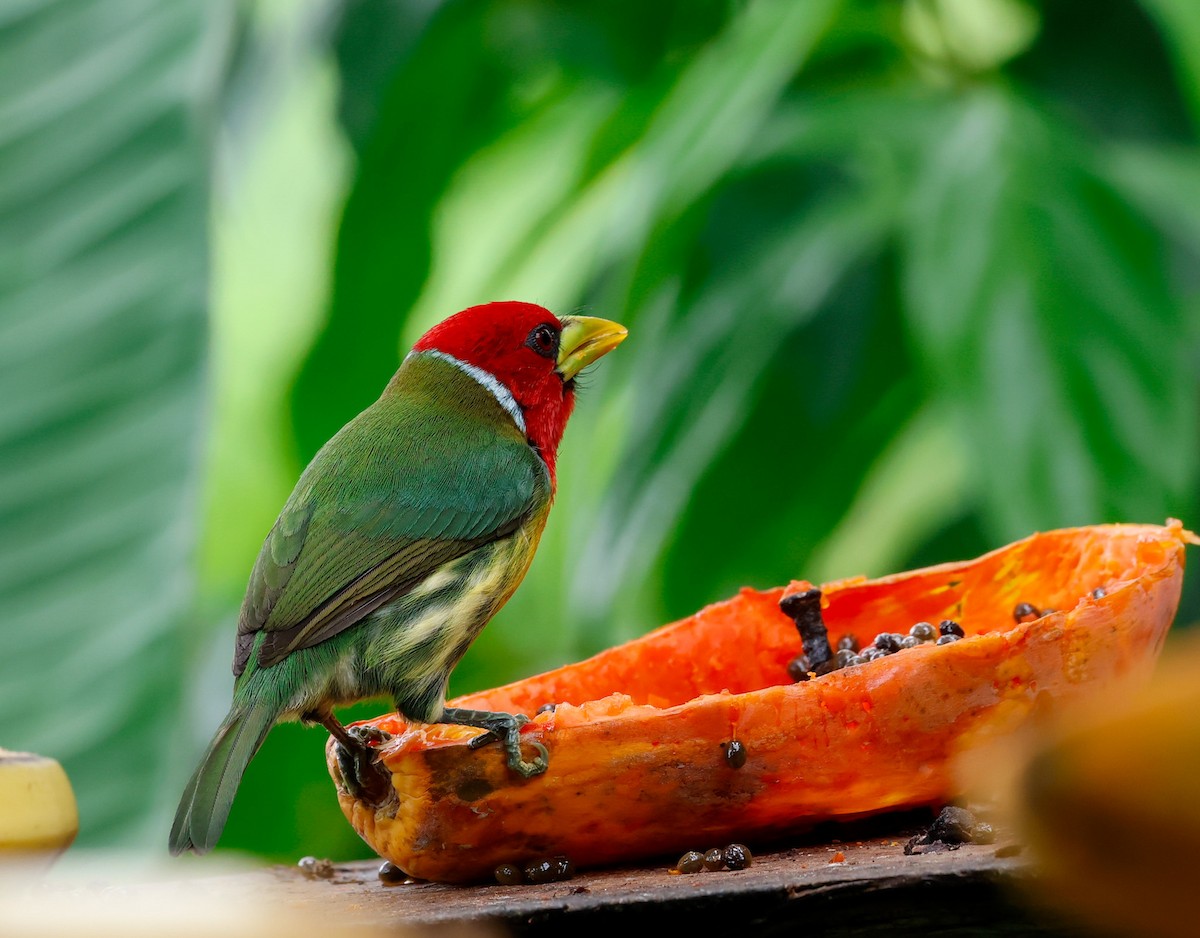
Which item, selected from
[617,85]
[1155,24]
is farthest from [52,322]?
[1155,24]

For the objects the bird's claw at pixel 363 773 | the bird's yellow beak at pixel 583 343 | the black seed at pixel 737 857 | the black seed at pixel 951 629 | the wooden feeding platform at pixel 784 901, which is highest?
the bird's yellow beak at pixel 583 343

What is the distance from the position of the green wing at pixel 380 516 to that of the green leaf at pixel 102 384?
11cm

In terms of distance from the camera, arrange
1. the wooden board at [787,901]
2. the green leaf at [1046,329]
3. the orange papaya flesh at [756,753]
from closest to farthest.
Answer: the wooden board at [787,901] → the orange papaya flesh at [756,753] → the green leaf at [1046,329]

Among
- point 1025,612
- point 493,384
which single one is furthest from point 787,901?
point 493,384

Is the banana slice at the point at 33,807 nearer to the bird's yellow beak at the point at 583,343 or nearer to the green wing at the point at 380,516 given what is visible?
the green wing at the point at 380,516

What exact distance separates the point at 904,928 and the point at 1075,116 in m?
2.31

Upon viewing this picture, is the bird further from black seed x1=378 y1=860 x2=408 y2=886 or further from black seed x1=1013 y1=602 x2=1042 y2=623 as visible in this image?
black seed x1=1013 y1=602 x2=1042 y2=623

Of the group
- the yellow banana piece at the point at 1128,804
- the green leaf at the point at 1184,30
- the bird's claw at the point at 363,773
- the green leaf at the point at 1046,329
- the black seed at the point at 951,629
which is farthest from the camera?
the green leaf at the point at 1184,30

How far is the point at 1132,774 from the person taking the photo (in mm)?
421

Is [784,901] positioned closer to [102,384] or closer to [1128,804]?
[1128,804]

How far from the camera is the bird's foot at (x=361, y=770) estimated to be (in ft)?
4.72

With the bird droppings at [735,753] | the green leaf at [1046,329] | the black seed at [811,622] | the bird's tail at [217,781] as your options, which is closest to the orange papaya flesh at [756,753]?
the bird droppings at [735,753]

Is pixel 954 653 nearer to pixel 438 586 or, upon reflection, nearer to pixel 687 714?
pixel 687 714

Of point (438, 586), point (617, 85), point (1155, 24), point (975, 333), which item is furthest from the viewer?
point (617, 85)
